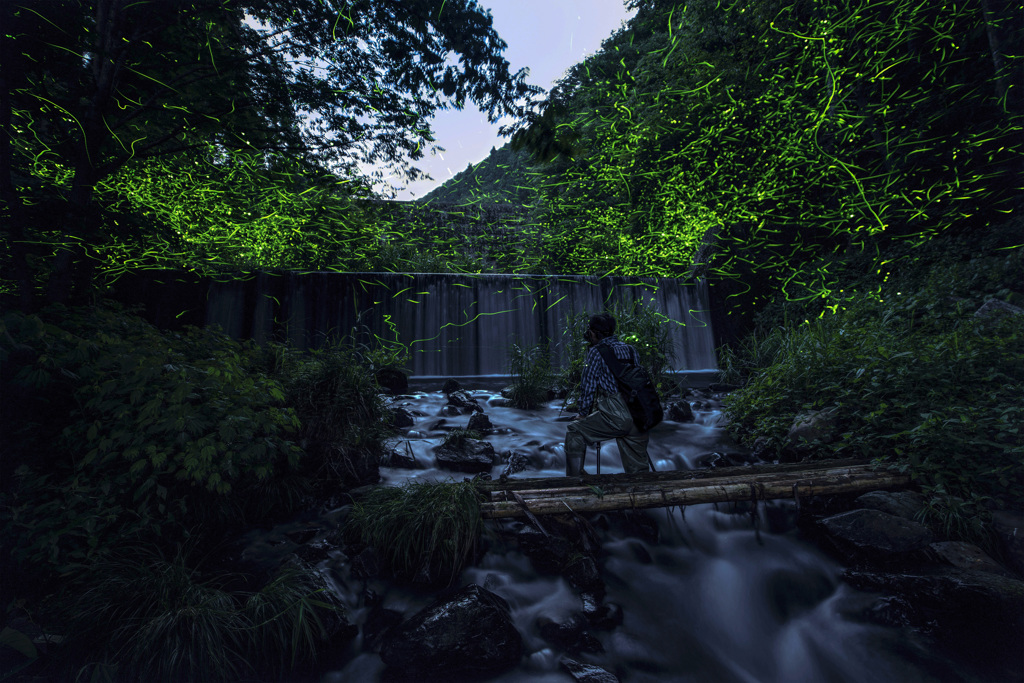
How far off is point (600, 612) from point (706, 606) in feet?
3.07

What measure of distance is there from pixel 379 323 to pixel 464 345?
7.12 feet

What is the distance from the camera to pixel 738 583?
339 centimetres

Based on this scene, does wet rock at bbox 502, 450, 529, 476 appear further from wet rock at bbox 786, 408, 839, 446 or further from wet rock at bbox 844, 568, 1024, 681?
wet rock at bbox 844, 568, 1024, 681

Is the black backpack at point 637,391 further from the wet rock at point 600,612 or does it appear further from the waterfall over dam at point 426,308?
the waterfall over dam at point 426,308

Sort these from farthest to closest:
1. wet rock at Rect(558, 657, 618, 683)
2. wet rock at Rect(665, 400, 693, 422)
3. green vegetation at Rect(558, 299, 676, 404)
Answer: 1. green vegetation at Rect(558, 299, 676, 404)
2. wet rock at Rect(665, 400, 693, 422)
3. wet rock at Rect(558, 657, 618, 683)

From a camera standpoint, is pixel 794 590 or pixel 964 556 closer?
pixel 964 556

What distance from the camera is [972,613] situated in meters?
2.70

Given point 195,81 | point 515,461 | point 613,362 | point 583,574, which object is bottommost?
point 583,574

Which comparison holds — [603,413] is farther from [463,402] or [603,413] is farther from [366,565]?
[463,402]

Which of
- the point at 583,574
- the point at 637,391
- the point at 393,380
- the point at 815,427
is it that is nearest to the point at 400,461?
the point at 583,574

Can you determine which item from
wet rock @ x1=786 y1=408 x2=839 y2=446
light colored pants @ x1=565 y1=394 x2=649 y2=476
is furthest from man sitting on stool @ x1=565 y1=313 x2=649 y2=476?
wet rock @ x1=786 y1=408 x2=839 y2=446

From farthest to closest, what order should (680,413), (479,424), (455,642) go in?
(680,413), (479,424), (455,642)

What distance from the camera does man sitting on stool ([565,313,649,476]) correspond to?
417 cm

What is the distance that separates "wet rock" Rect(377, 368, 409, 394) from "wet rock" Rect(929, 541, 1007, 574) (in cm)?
775
